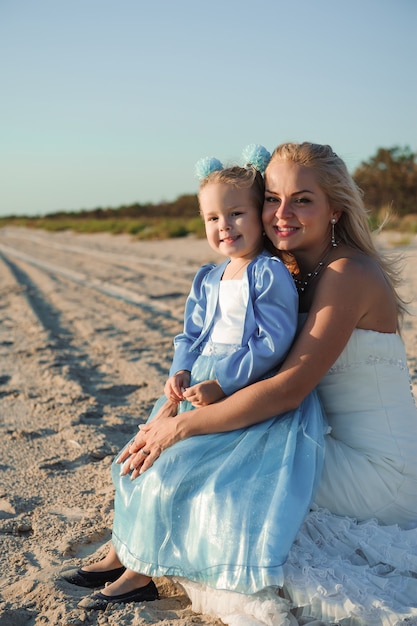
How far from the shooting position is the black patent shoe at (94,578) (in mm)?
2520

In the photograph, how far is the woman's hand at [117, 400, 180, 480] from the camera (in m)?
2.48

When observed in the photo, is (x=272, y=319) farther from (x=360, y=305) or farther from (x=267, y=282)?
(x=360, y=305)

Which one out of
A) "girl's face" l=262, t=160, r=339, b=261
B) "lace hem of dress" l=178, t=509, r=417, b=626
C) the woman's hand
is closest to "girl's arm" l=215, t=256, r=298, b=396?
"girl's face" l=262, t=160, r=339, b=261

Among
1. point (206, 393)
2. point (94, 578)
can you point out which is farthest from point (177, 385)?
point (94, 578)

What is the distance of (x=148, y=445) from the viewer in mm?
2529

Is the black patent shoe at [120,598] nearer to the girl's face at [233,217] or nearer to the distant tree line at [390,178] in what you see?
the girl's face at [233,217]

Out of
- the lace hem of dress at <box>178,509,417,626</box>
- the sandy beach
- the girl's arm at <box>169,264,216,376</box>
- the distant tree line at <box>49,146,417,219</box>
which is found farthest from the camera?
the distant tree line at <box>49,146,417,219</box>

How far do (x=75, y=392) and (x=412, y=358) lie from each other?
98.3 inches

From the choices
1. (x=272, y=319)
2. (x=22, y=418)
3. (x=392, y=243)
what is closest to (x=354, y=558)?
(x=272, y=319)

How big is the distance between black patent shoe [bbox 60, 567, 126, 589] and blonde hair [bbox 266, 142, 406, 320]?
1.45 meters

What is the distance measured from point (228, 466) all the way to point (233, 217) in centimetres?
96

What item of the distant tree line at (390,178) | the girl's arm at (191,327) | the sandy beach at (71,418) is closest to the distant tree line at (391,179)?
the distant tree line at (390,178)

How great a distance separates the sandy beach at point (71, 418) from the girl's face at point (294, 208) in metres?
0.56

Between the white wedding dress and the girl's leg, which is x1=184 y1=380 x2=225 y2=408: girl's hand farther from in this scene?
the girl's leg
